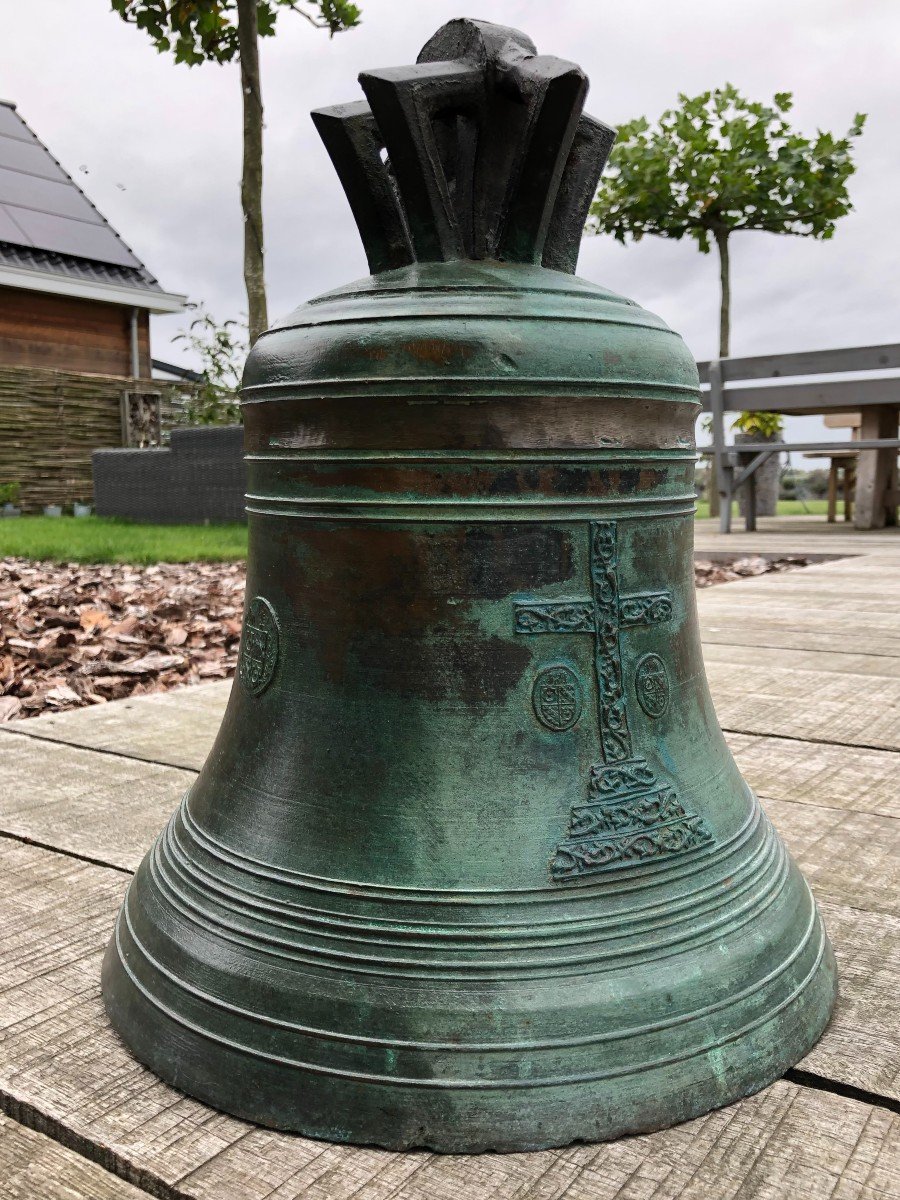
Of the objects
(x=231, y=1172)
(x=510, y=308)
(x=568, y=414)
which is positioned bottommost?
(x=231, y=1172)

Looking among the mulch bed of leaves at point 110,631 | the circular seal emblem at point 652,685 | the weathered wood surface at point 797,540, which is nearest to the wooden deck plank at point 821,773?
the circular seal emblem at point 652,685

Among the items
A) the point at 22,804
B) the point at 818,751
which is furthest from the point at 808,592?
the point at 22,804

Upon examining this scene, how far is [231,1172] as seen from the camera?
1.21 metres

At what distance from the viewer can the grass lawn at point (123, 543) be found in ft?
24.1

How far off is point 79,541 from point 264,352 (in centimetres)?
743

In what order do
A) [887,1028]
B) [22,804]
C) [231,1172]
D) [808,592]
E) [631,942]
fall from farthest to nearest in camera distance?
[808,592]
[22,804]
[887,1028]
[631,942]
[231,1172]

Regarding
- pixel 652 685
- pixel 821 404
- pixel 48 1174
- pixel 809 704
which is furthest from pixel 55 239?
pixel 48 1174

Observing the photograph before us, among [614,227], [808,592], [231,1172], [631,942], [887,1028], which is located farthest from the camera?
[614,227]

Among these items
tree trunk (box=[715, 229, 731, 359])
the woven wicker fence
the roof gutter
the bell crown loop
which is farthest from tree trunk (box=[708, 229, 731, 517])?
the bell crown loop

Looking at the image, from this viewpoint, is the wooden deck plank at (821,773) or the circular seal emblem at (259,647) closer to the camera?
the circular seal emblem at (259,647)

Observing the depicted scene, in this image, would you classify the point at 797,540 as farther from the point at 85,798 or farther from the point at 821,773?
the point at 85,798

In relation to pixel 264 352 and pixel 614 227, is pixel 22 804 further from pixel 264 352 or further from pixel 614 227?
pixel 614 227

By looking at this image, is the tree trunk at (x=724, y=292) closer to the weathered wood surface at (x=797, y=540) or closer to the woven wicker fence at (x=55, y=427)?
the weathered wood surface at (x=797, y=540)

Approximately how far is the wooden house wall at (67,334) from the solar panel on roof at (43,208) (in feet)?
2.73
